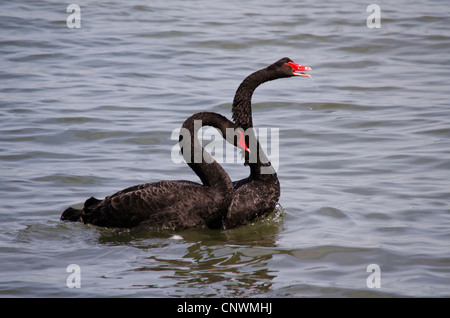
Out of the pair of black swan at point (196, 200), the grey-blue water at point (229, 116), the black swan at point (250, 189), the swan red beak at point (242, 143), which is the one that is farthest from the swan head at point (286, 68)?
the grey-blue water at point (229, 116)

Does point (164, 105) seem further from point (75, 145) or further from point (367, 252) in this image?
point (367, 252)

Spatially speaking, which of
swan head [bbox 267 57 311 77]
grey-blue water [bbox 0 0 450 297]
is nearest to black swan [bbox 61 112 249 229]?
grey-blue water [bbox 0 0 450 297]

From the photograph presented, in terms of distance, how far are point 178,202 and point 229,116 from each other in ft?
14.6

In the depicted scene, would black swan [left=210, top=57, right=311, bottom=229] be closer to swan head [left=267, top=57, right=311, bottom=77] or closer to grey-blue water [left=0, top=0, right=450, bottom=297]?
grey-blue water [left=0, top=0, right=450, bottom=297]

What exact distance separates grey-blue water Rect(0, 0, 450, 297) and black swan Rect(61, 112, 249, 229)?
18 centimetres

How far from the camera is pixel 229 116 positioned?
11.4m

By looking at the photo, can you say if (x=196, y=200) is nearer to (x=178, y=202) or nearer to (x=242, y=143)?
(x=178, y=202)

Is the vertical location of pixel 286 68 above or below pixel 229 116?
above

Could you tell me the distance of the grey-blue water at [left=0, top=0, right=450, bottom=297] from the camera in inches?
250

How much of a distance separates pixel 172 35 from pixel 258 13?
2791 millimetres

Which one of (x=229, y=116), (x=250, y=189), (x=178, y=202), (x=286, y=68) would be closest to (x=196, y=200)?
(x=178, y=202)

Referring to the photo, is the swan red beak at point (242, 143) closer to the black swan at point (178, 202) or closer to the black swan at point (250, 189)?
the black swan at point (178, 202)

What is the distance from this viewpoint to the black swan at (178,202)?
7113mm
